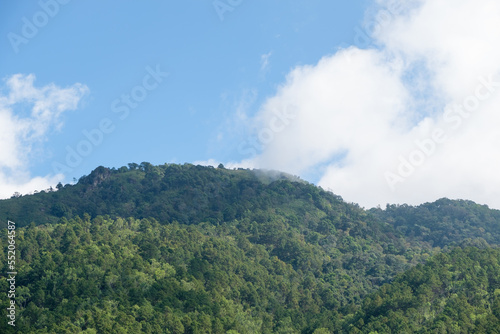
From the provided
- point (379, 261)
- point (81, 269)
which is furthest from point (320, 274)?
point (81, 269)

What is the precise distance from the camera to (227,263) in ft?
333

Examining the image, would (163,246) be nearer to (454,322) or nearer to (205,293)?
(205,293)

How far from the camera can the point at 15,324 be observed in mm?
69500

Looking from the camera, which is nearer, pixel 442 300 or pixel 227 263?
pixel 442 300

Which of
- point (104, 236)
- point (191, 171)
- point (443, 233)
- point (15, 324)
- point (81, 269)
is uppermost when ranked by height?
point (191, 171)

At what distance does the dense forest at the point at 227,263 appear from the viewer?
7750cm

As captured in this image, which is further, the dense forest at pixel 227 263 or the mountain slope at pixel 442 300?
the mountain slope at pixel 442 300

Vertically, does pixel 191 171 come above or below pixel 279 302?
above

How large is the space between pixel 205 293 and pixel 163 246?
16.4 metres

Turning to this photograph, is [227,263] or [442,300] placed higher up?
[227,263]

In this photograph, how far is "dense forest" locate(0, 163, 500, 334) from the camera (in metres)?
77.5

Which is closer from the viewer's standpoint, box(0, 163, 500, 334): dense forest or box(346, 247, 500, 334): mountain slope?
box(0, 163, 500, 334): dense forest

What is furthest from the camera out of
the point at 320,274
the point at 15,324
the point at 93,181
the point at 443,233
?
the point at 443,233

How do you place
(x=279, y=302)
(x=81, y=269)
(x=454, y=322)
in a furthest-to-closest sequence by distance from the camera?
(x=279, y=302), (x=81, y=269), (x=454, y=322)
